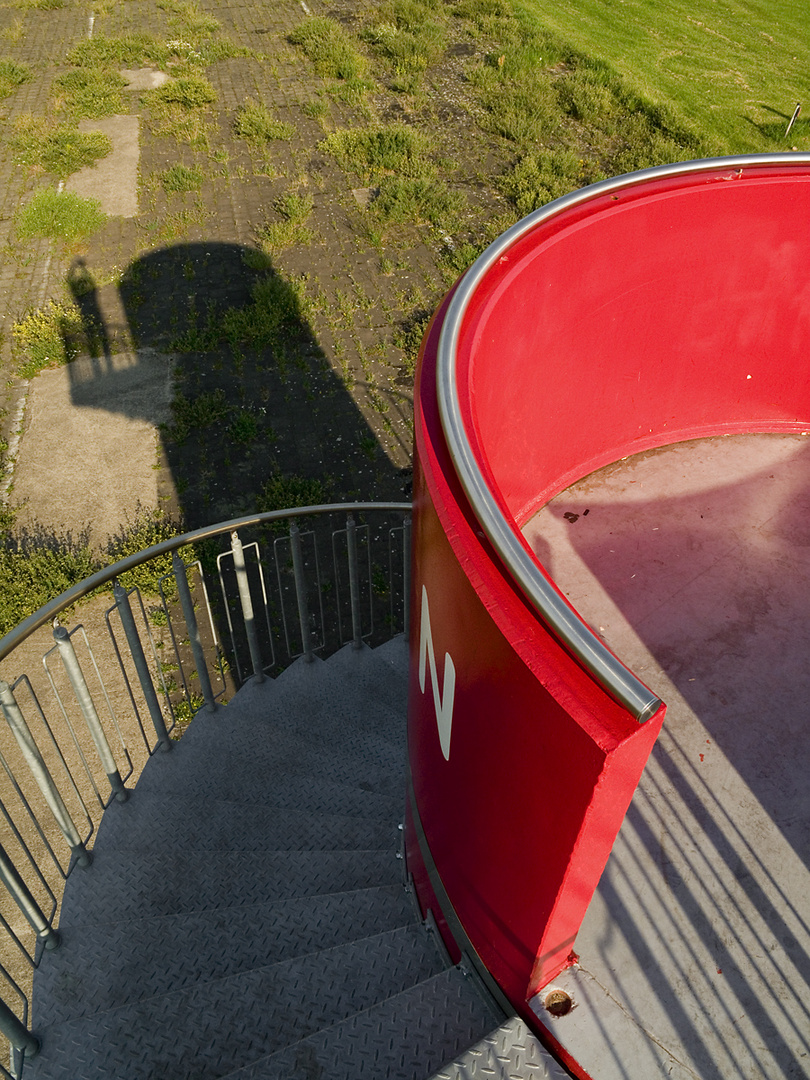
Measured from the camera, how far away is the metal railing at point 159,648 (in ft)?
17.4

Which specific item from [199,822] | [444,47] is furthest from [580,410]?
[444,47]

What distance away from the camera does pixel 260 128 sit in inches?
615

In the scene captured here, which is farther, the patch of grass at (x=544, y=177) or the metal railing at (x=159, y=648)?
the patch of grass at (x=544, y=177)

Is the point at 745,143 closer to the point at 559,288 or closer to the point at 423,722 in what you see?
the point at 559,288

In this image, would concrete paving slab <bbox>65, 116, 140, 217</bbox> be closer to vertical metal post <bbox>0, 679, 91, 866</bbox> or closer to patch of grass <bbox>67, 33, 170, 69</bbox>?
patch of grass <bbox>67, 33, 170, 69</bbox>

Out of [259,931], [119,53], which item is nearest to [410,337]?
[259,931]

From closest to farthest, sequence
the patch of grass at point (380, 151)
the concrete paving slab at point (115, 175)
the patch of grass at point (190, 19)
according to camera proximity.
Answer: the concrete paving slab at point (115, 175) < the patch of grass at point (380, 151) < the patch of grass at point (190, 19)

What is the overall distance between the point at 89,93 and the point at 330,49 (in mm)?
5284

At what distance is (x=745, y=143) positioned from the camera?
15.5m

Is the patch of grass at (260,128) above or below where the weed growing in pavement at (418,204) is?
above

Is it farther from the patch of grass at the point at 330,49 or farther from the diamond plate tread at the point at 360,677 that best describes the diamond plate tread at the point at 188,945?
the patch of grass at the point at 330,49

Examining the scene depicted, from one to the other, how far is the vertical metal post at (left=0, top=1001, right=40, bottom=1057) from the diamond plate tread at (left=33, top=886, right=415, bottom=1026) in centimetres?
20

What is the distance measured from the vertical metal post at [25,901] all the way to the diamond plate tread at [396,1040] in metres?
1.24

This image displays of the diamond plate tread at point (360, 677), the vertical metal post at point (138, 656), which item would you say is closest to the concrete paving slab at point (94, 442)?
the diamond plate tread at point (360, 677)
